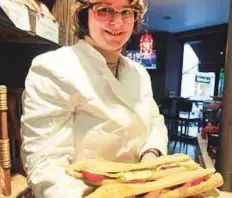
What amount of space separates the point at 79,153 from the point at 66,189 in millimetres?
144

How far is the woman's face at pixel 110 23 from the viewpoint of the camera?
69cm

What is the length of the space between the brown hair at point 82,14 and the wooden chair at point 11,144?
279mm

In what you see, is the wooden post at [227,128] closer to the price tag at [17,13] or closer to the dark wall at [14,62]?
the dark wall at [14,62]

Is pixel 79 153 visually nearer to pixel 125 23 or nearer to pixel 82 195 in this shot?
pixel 82 195

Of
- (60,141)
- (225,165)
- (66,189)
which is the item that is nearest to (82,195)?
(66,189)

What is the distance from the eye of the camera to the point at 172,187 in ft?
1.78

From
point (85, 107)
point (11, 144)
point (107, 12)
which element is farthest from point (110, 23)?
point (11, 144)

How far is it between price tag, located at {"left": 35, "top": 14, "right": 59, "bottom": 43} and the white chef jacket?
0.87ft

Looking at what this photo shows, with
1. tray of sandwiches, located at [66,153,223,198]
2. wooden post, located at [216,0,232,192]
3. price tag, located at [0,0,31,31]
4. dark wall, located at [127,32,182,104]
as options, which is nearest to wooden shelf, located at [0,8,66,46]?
price tag, located at [0,0,31,31]

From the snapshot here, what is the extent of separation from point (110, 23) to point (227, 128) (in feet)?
3.94

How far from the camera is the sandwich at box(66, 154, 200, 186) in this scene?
518 millimetres

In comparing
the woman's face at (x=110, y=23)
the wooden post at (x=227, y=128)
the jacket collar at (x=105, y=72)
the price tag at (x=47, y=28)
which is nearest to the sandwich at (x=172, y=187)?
the jacket collar at (x=105, y=72)

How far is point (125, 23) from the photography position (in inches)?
28.6

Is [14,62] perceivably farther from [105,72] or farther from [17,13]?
[105,72]
